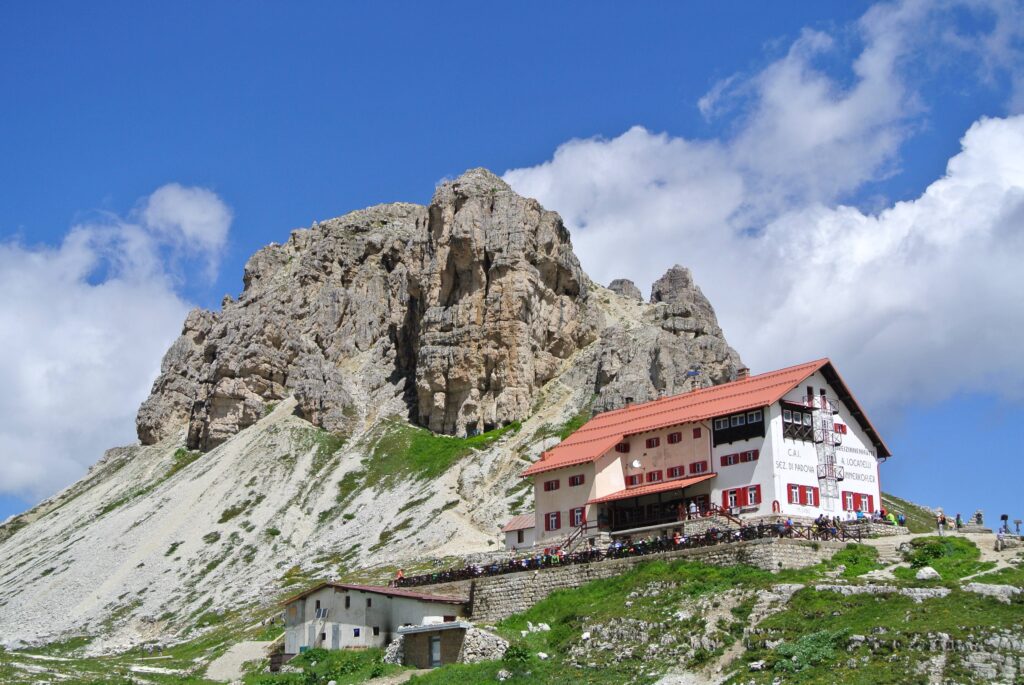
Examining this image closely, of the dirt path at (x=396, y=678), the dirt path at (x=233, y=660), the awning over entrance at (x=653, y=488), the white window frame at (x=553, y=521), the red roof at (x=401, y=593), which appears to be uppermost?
the awning over entrance at (x=653, y=488)

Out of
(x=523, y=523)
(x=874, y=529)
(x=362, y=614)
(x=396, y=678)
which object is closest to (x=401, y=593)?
(x=362, y=614)

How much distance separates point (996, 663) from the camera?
45562 millimetres

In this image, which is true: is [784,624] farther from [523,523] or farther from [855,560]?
[523,523]

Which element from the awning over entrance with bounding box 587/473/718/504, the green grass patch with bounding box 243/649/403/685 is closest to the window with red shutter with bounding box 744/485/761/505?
the awning over entrance with bounding box 587/473/718/504

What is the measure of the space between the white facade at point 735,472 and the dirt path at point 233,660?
2241 centimetres

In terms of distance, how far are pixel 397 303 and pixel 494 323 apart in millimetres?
33284

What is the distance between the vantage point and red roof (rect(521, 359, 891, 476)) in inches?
3044

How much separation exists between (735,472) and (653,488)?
19.3ft

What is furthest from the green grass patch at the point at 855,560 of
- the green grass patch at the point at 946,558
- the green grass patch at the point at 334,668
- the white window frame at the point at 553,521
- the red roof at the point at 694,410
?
the white window frame at the point at 553,521

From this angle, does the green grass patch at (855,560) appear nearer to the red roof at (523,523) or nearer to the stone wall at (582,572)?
the stone wall at (582,572)

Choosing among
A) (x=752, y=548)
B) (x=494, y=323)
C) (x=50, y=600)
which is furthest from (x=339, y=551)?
(x=752, y=548)

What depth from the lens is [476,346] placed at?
16538 cm

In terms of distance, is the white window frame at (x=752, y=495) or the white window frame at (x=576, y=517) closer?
the white window frame at (x=752, y=495)

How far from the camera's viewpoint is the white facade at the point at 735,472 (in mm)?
74625
